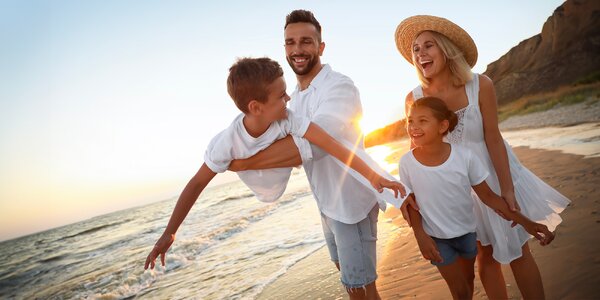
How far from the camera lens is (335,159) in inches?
92.7

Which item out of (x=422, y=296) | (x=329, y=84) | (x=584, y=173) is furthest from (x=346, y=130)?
(x=584, y=173)

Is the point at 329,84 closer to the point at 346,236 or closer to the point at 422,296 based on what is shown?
the point at 346,236

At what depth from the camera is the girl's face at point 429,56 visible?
8.74ft

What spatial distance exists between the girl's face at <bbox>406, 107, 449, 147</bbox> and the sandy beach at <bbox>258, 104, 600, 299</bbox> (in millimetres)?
1787

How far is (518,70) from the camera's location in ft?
134

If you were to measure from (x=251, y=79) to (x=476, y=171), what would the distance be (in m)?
1.55

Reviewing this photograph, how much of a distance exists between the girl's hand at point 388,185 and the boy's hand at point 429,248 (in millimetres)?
561

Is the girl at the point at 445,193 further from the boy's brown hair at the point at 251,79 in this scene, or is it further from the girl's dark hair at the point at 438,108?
the boy's brown hair at the point at 251,79

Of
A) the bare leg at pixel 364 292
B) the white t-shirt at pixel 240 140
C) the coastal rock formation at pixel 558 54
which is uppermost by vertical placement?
the coastal rock formation at pixel 558 54

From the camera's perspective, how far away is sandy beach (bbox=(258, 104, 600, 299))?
3.27 m

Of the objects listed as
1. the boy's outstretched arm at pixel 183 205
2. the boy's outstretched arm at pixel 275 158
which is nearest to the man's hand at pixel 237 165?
the boy's outstretched arm at pixel 275 158

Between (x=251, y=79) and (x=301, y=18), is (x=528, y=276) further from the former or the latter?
(x=301, y=18)

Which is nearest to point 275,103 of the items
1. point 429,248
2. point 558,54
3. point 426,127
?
point 426,127

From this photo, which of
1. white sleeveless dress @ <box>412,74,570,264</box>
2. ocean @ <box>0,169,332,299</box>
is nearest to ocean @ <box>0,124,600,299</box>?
ocean @ <box>0,169,332,299</box>
